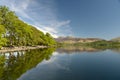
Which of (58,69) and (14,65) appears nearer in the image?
(58,69)

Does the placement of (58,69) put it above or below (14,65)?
below

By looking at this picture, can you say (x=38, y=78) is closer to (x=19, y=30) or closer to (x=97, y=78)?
(x=97, y=78)

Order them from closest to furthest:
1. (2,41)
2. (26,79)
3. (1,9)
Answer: (26,79) < (2,41) < (1,9)

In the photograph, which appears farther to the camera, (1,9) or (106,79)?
(1,9)

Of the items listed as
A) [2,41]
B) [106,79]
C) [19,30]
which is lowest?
[106,79]

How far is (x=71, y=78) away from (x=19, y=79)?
589cm

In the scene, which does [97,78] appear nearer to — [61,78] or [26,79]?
[61,78]

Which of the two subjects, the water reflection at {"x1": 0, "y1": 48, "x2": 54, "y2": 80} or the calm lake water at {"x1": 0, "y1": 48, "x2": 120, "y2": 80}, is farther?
the water reflection at {"x1": 0, "y1": 48, "x2": 54, "y2": 80}

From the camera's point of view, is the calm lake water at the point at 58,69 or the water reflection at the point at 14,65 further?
the water reflection at the point at 14,65

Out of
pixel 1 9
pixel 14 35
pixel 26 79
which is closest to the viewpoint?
pixel 26 79

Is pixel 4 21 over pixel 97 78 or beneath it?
over

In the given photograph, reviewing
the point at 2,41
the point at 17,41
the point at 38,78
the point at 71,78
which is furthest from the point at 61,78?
the point at 17,41

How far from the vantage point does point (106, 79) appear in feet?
74.2

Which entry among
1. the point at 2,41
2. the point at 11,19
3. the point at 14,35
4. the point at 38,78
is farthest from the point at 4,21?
the point at 38,78
